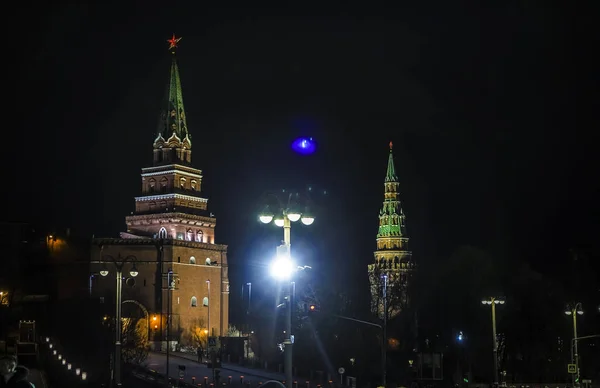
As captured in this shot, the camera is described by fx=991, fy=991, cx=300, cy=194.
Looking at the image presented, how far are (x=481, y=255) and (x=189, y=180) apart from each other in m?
48.0

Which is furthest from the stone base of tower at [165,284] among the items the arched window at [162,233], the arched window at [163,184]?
the arched window at [163,184]

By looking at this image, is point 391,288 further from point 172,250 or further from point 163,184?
point 163,184

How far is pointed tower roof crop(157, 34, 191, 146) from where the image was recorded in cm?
12700

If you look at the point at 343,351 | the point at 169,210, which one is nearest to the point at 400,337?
the point at 343,351

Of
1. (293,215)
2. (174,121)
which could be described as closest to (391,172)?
(174,121)

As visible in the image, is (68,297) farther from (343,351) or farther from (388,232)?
(388,232)

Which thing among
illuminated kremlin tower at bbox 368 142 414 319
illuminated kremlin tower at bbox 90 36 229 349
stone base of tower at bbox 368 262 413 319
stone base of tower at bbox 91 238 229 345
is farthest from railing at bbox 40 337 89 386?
illuminated kremlin tower at bbox 368 142 414 319

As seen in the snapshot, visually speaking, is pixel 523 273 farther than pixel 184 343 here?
No

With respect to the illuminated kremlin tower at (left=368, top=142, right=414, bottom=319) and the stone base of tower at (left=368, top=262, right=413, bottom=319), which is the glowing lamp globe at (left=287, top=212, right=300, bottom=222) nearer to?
the stone base of tower at (left=368, top=262, right=413, bottom=319)

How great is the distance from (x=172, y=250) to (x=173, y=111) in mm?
18206

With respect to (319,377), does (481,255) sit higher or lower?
higher

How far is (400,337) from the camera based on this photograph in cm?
8562

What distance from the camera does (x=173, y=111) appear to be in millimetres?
127000

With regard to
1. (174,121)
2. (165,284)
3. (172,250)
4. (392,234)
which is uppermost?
(174,121)
